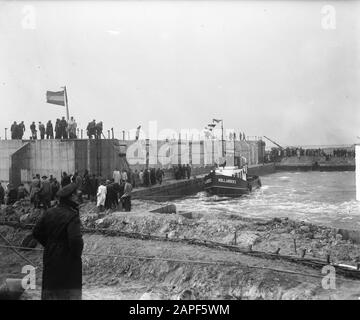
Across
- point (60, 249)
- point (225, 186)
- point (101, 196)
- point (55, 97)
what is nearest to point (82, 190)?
point (101, 196)

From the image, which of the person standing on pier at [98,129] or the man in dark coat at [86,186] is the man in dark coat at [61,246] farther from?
the person standing on pier at [98,129]

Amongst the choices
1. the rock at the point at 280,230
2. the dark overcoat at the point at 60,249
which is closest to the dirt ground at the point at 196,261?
the rock at the point at 280,230

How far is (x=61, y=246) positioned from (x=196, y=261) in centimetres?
289

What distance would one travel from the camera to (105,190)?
13.7 meters

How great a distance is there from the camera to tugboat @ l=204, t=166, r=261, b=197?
101ft

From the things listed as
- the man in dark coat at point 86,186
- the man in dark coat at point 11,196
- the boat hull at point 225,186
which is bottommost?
the boat hull at point 225,186

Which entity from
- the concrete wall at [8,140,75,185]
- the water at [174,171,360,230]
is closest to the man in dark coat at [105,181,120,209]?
the concrete wall at [8,140,75,185]

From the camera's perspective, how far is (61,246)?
4.25m

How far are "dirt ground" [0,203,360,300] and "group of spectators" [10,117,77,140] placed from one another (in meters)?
6.36

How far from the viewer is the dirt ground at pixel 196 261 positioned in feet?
21.9

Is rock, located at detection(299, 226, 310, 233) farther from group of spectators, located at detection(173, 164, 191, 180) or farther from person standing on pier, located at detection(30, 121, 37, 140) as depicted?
group of spectators, located at detection(173, 164, 191, 180)

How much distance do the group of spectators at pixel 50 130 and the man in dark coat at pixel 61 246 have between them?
15480mm
